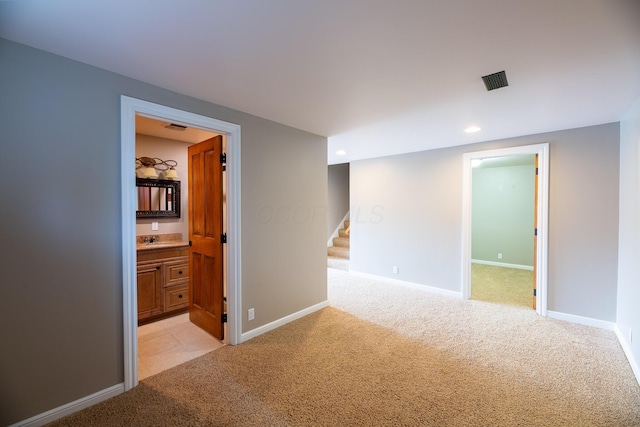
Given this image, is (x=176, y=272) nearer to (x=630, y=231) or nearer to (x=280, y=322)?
(x=280, y=322)

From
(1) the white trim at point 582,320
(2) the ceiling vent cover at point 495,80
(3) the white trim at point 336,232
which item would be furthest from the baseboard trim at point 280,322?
(3) the white trim at point 336,232

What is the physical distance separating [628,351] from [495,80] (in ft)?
9.34

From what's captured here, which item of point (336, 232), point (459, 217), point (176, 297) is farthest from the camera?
point (336, 232)

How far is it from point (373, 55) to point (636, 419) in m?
2.97

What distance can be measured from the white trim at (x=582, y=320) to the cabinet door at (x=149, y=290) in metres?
5.01

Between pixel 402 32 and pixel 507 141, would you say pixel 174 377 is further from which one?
pixel 507 141

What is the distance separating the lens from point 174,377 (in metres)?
2.22

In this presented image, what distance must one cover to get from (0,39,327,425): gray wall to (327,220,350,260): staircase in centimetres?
480

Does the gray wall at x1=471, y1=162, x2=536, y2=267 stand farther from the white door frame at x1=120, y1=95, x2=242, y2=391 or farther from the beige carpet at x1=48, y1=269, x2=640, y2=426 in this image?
the white door frame at x1=120, y1=95, x2=242, y2=391

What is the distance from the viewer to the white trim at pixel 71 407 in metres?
1.67

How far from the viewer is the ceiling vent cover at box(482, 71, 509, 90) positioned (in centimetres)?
196

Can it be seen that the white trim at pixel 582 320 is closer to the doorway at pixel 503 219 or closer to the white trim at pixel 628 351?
the white trim at pixel 628 351

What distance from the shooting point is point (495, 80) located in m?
2.03

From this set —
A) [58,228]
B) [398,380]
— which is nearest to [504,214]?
[398,380]
